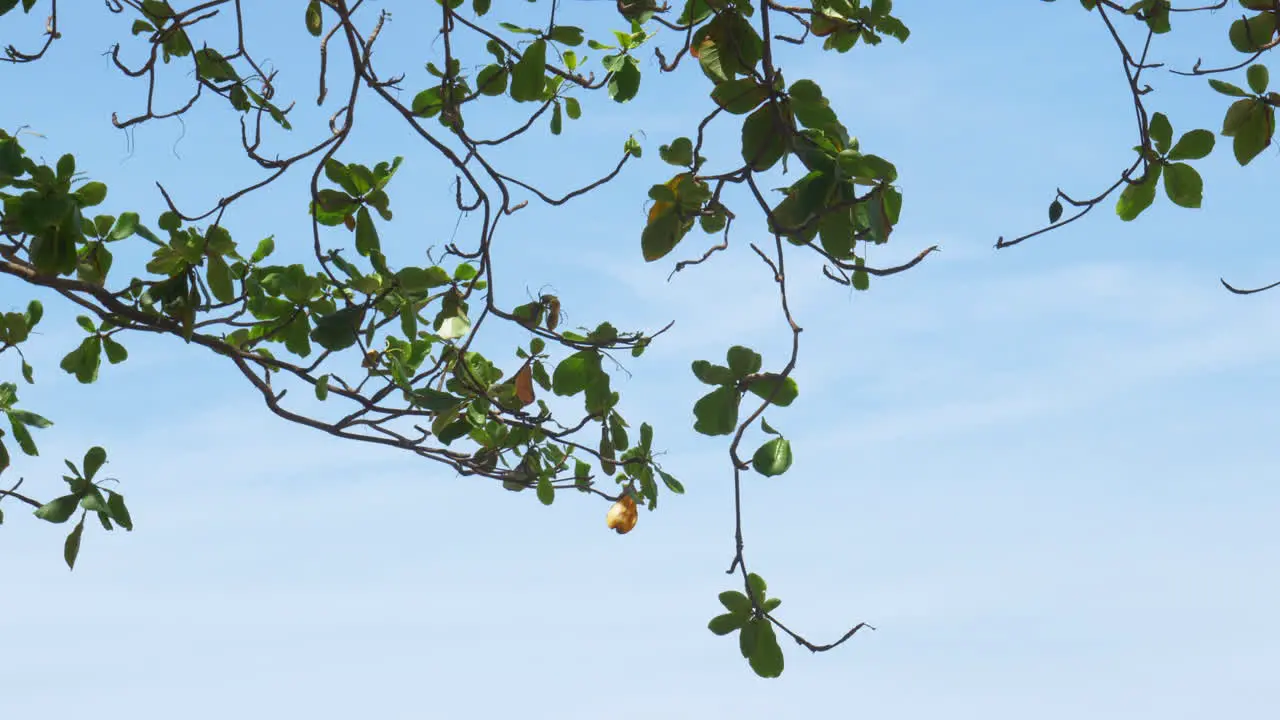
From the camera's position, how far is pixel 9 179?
2.79m

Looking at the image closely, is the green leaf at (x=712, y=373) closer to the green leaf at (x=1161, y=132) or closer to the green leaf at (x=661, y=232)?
the green leaf at (x=661, y=232)

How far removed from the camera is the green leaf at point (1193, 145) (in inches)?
88.1

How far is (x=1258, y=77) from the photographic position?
223 cm

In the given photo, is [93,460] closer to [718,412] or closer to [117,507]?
[117,507]

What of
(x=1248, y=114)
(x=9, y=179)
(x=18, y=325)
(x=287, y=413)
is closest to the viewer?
(x=1248, y=114)

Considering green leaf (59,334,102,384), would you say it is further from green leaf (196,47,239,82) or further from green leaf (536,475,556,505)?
green leaf (536,475,556,505)

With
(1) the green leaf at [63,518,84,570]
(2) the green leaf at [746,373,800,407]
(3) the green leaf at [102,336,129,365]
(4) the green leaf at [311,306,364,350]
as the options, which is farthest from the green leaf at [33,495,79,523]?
(2) the green leaf at [746,373,800,407]

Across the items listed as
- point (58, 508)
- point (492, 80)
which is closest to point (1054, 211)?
point (492, 80)

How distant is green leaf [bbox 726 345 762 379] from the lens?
1941 mm

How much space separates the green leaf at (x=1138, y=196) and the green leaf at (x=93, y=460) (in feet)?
7.54

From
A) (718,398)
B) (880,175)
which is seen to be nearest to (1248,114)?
(880,175)

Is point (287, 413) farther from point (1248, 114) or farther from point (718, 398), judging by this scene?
point (1248, 114)

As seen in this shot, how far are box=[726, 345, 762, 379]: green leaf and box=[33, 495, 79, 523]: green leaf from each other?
5.88 ft

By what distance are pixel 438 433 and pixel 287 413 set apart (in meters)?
0.37
